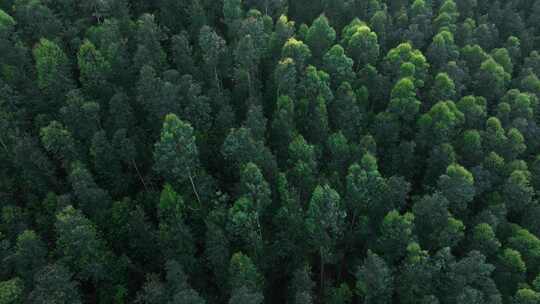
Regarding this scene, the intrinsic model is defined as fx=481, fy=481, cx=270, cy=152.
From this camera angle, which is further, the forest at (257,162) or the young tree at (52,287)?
the forest at (257,162)

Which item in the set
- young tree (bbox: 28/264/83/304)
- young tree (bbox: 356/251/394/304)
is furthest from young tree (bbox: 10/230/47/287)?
young tree (bbox: 356/251/394/304)

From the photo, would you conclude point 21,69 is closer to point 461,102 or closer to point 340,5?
point 340,5

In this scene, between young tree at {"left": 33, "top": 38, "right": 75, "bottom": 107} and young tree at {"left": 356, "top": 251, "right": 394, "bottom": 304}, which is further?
young tree at {"left": 33, "top": 38, "right": 75, "bottom": 107}

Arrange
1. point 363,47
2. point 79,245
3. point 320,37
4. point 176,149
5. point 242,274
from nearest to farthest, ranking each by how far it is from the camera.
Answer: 1. point 79,245
2. point 242,274
3. point 176,149
4. point 363,47
5. point 320,37

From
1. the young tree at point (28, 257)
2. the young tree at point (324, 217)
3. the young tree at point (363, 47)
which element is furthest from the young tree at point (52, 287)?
the young tree at point (363, 47)

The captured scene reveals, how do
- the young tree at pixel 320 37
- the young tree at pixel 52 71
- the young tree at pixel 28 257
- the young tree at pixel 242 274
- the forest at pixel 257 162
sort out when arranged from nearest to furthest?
1. the young tree at pixel 28 257
2. the young tree at pixel 242 274
3. the forest at pixel 257 162
4. the young tree at pixel 52 71
5. the young tree at pixel 320 37

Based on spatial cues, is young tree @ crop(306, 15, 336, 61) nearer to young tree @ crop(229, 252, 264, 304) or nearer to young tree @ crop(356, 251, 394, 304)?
young tree @ crop(356, 251, 394, 304)

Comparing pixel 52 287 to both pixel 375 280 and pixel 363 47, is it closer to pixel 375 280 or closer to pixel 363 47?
pixel 375 280

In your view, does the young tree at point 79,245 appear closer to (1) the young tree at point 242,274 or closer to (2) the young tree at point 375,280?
(1) the young tree at point 242,274

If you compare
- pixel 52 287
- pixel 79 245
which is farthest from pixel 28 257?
pixel 52 287
